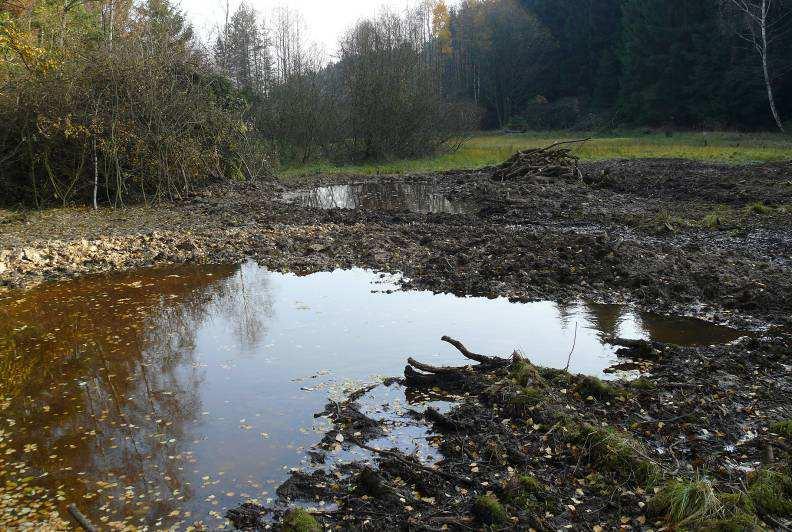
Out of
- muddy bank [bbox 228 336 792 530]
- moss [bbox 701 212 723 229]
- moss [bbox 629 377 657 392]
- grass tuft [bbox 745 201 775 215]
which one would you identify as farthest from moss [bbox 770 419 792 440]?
grass tuft [bbox 745 201 775 215]

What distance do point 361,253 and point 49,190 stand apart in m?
9.86

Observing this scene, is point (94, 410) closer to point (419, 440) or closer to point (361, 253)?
point (419, 440)

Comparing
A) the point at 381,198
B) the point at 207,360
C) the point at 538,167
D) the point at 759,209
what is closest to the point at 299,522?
the point at 207,360

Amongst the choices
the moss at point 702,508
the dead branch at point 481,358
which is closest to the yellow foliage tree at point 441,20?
the dead branch at point 481,358

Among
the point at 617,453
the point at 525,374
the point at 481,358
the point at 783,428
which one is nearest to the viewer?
the point at 617,453

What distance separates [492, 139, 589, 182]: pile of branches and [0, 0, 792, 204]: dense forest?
8648mm

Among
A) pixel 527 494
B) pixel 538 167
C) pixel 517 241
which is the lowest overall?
pixel 527 494

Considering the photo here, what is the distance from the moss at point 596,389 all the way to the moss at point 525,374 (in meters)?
0.36

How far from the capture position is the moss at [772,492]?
399 centimetres

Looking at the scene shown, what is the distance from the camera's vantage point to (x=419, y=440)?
5.34 metres

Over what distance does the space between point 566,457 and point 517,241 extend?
748 centimetres

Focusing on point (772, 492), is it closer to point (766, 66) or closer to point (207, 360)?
point (207, 360)

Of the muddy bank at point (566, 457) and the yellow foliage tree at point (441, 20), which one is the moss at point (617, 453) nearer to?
the muddy bank at point (566, 457)

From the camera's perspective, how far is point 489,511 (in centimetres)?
408
